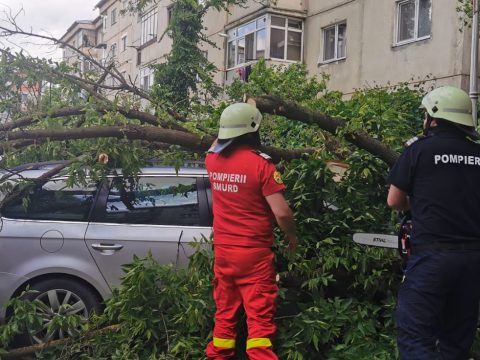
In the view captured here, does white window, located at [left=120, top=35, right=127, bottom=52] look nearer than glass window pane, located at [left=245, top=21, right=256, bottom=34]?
No

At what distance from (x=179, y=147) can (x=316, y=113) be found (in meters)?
1.13

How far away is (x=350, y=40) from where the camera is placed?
51.9 feet

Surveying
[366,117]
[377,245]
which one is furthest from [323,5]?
[377,245]

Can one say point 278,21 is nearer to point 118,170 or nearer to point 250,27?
point 250,27

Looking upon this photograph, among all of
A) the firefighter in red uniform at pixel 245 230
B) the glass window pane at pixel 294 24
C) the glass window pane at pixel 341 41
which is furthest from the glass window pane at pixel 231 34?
the firefighter in red uniform at pixel 245 230

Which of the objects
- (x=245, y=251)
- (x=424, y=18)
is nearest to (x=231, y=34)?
(x=424, y=18)

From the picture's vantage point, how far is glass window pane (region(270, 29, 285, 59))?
705 inches

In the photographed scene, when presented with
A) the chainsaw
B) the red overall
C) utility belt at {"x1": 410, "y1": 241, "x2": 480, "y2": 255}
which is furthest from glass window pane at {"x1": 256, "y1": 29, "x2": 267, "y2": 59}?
utility belt at {"x1": 410, "y1": 241, "x2": 480, "y2": 255}

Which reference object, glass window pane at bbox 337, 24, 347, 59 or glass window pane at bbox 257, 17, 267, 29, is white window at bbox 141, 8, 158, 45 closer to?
glass window pane at bbox 257, 17, 267, 29

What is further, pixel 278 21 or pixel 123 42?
pixel 123 42

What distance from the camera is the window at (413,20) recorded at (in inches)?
534

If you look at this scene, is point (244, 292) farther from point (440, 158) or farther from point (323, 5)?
point (323, 5)

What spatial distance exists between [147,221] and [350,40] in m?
12.5

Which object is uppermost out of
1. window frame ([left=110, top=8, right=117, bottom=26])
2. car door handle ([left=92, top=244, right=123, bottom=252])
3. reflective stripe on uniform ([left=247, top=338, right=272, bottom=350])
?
window frame ([left=110, top=8, right=117, bottom=26])
